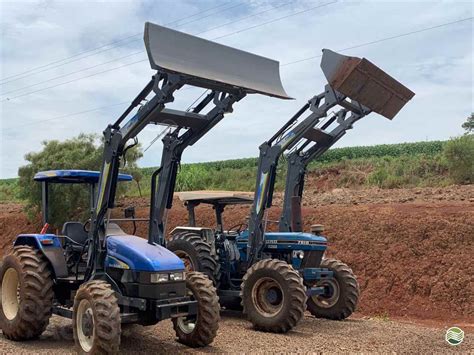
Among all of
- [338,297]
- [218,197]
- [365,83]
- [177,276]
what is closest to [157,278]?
[177,276]

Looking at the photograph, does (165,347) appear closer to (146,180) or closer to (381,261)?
(381,261)

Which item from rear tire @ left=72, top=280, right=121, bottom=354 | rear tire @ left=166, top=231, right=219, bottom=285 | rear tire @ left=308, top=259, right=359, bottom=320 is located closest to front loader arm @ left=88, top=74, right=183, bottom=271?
rear tire @ left=72, top=280, right=121, bottom=354

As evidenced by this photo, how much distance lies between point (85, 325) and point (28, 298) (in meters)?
1.24

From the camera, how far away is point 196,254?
10.5 m

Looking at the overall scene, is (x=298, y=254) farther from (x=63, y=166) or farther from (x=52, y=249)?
(x=63, y=166)

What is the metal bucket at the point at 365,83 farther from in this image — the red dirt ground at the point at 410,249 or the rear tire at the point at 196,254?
the red dirt ground at the point at 410,249

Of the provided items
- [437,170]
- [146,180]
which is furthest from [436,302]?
[146,180]

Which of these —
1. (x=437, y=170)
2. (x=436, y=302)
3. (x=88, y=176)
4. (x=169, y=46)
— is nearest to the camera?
(x=169, y=46)

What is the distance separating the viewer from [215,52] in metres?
7.96

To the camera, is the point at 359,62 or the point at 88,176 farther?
the point at 359,62

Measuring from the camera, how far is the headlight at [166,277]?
701 cm

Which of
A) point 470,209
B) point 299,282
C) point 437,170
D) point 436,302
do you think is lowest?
point 436,302

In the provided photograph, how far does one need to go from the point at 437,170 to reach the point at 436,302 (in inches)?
642

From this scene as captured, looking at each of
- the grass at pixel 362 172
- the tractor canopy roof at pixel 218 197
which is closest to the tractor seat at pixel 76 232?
the tractor canopy roof at pixel 218 197
